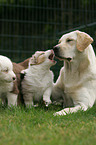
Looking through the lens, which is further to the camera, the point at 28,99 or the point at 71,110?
the point at 28,99

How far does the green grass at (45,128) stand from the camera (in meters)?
2.22

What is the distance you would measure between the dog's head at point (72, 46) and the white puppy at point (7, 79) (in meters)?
0.77

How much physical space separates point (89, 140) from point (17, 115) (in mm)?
1307

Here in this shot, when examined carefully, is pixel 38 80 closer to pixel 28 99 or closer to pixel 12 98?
pixel 28 99

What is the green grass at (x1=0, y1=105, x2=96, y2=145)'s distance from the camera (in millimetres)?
2222

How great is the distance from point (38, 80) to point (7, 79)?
701 millimetres

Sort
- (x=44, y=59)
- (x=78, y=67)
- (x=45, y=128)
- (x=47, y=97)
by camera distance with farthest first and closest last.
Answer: (x=44, y=59) < (x=47, y=97) < (x=78, y=67) < (x=45, y=128)

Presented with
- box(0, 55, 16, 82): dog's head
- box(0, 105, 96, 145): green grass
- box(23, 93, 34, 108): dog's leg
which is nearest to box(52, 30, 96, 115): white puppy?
box(0, 105, 96, 145): green grass

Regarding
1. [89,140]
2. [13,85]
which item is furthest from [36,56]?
[89,140]

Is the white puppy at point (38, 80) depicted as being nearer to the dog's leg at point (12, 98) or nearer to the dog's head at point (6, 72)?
the dog's leg at point (12, 98)

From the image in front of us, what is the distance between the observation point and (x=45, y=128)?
105 inches

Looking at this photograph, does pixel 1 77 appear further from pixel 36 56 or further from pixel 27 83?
pixel 36 56

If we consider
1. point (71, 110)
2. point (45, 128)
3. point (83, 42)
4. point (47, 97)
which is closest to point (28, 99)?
point (47, 97)

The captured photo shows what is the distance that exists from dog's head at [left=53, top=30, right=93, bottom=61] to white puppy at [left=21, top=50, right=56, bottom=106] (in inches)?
20.1
